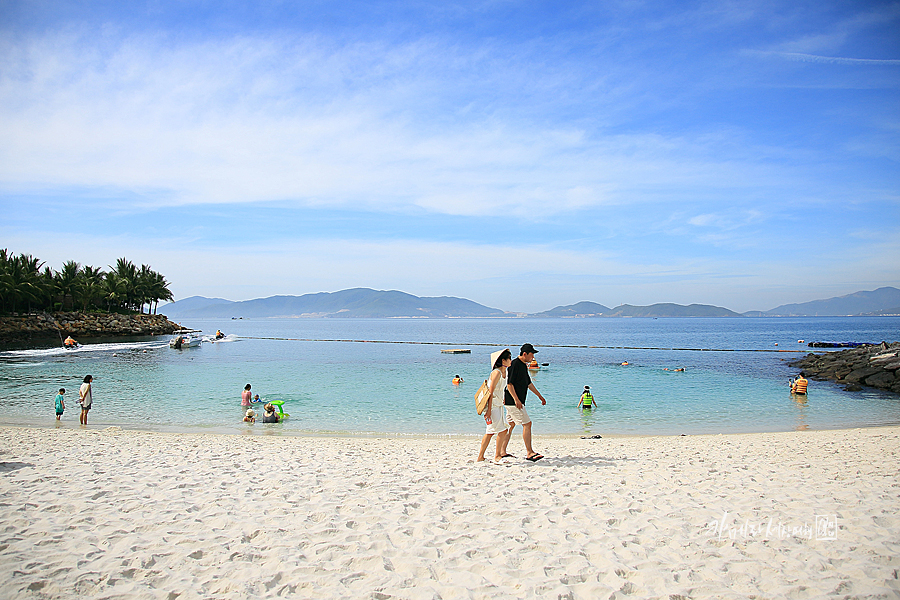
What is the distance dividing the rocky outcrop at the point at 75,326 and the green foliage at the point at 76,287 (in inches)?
97.8

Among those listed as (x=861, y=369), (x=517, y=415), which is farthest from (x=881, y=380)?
(x=517, y=415)

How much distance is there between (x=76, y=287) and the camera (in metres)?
73.7

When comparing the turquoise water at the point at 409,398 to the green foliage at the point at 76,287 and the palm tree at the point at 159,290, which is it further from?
the palm tree at the point at 159,290

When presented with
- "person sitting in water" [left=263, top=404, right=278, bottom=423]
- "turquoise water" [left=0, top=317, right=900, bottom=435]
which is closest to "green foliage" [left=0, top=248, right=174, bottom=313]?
"turquoise water" [left=0, top=317, right=900, bottom=435]

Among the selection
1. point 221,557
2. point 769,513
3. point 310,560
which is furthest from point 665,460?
point 221,557

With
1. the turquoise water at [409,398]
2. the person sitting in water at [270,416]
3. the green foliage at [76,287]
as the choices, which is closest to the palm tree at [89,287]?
the green foliage at [76,287]

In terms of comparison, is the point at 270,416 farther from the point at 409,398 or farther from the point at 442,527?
the point at 442,527

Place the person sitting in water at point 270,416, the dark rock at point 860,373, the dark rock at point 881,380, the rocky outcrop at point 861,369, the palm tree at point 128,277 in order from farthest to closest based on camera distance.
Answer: the palm tree at point 128,277, the dark rock at point 860,373, the rocky outcrop at point 861,369, the dark rock at point 881,380, the person sitting in water at point 270,416

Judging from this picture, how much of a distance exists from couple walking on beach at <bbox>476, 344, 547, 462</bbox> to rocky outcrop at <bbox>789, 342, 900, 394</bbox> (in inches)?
1040

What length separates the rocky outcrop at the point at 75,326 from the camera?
54.9 m

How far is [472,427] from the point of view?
15.7m

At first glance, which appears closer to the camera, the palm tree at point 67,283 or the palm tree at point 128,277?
the palm tree at point 67,283

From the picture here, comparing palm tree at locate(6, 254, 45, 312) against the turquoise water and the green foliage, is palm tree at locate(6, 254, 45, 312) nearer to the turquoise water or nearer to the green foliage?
the green foliage

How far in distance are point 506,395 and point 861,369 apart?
31086 mm
